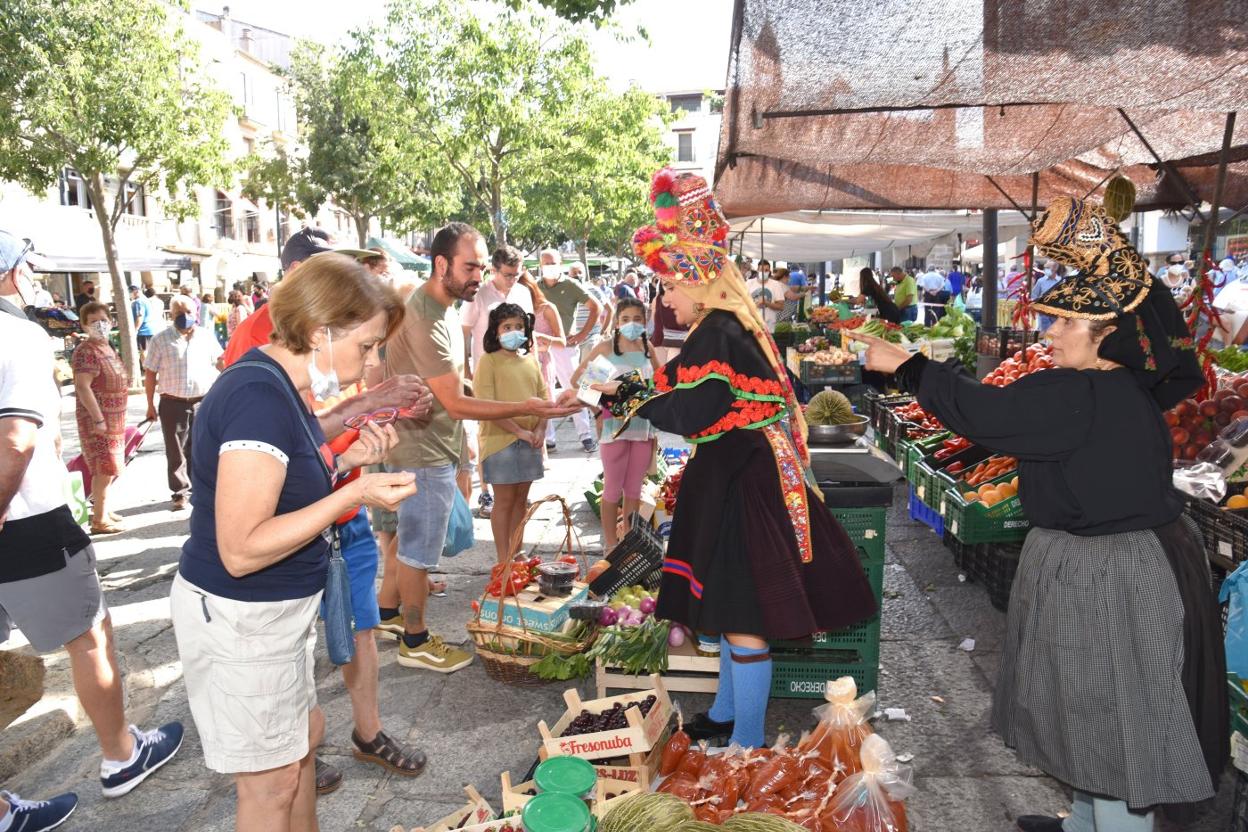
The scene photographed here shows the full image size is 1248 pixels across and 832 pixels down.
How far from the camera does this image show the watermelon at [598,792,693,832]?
252cm

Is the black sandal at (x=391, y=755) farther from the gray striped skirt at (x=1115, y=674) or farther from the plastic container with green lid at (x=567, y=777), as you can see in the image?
the gray striped skirt at (x=1115, y=674)

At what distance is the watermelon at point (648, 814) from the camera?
8.28 feet

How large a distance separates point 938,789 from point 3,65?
16.4 metres

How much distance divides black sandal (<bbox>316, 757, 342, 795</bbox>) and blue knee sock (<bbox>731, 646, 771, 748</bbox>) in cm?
159

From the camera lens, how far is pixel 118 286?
1653 cm

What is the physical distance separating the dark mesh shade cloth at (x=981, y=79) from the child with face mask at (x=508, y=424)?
5.53 ft

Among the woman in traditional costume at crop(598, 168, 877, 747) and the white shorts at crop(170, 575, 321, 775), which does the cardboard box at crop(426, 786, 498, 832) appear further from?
the woman in traditional costume at crop(598, 168, 877, 747)

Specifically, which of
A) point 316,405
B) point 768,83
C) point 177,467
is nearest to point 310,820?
point 316,405

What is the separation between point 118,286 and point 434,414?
1488 centimetres

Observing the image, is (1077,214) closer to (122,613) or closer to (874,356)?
(874,356)

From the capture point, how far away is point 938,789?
3492 mm

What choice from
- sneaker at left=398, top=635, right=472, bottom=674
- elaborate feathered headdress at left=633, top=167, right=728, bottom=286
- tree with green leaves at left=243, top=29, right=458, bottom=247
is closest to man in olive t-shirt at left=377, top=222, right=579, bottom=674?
sneaker at left=398, top=635, right=472, bottom=674

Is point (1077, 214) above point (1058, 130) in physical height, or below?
below

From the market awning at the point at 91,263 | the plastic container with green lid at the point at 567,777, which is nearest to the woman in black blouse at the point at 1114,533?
the plastic container with green lid at the point at 567,777
